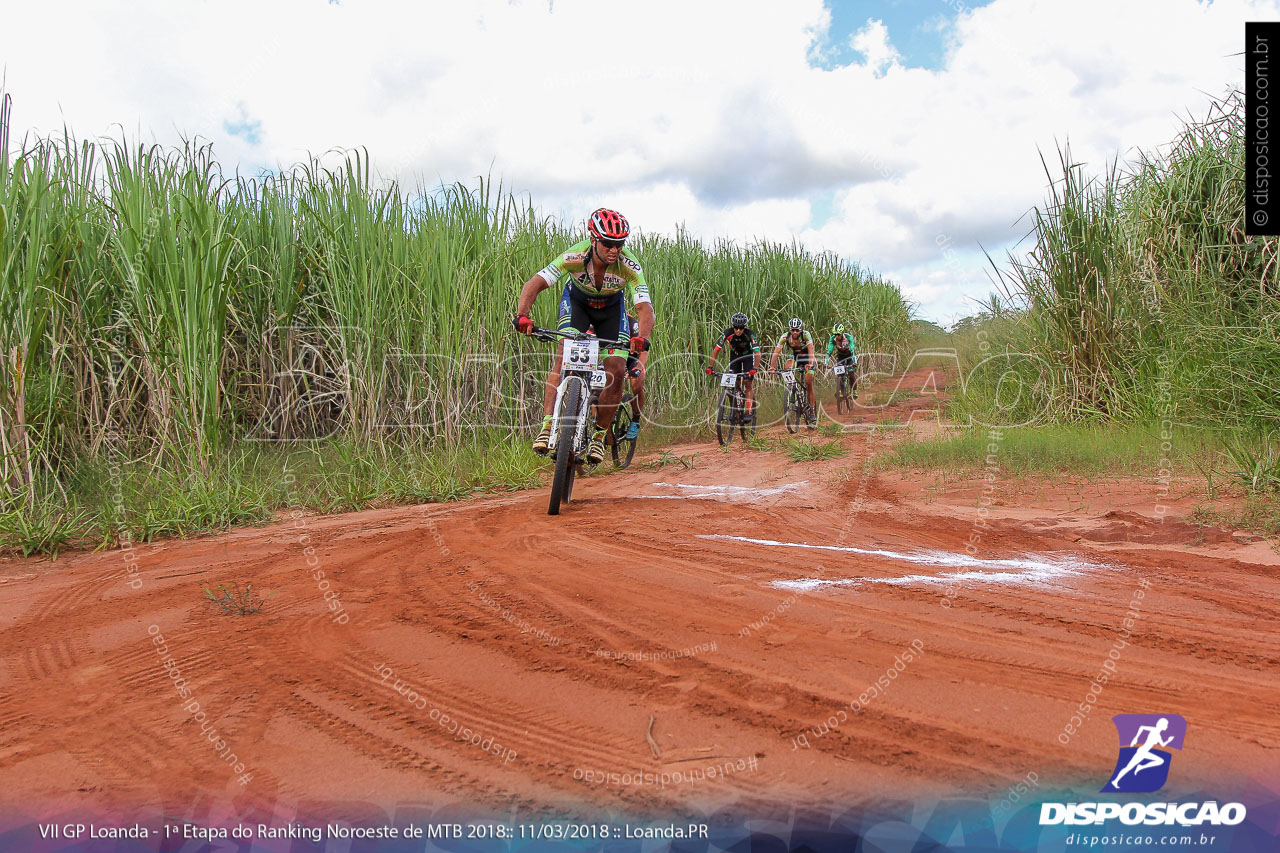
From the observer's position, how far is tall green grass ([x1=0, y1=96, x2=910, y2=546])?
4977 millimetres

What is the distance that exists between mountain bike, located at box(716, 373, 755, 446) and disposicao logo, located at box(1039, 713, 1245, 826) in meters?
7.96

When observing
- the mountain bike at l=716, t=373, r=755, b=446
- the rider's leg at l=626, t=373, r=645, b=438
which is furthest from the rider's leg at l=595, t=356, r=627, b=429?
the mountain bike at l=716, t=373, r=755, b=446

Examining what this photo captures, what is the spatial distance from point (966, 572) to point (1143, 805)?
197 centimetres

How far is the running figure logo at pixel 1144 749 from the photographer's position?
168cm

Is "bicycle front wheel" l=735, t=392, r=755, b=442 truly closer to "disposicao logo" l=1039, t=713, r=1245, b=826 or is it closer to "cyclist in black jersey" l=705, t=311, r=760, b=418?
"cyclist in black jersey" l=705, t=311, r=760, b=418

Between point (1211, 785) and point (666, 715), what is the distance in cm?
130

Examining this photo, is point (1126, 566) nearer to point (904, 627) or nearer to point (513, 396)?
point (904, 627)

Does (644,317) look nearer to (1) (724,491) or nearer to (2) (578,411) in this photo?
(2) (578,411)

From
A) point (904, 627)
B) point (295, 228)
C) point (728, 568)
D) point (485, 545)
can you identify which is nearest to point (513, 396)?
point (295, 228)

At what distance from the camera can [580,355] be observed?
5.79 metres

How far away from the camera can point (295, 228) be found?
6902mm
